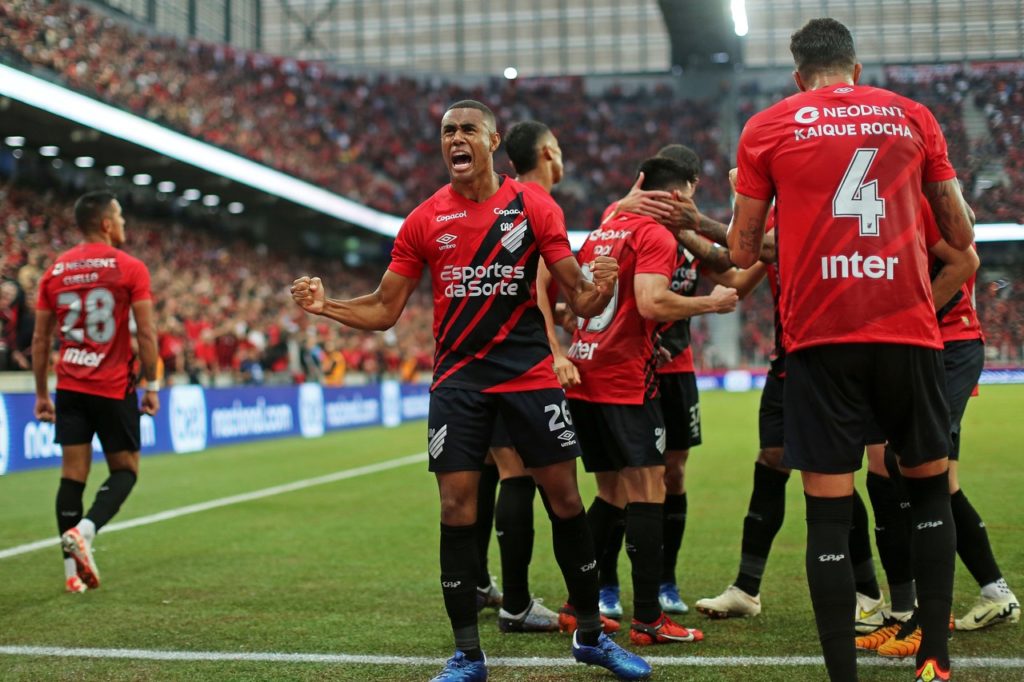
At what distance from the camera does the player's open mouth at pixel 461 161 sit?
4094mm

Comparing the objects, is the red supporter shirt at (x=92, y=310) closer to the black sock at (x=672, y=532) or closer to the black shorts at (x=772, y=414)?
the black sock at (x=672, y=532)

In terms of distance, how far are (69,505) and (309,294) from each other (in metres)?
2.96

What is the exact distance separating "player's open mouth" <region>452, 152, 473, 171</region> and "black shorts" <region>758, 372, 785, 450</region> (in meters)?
1.79

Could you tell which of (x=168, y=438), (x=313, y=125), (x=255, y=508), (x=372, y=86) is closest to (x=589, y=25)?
(x=372, y=86)

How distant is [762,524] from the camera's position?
5086mm

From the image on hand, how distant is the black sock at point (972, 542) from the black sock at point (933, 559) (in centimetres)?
128

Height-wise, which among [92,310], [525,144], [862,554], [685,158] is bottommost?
[862,554]

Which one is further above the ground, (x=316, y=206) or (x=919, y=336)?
(x=316, y=206)

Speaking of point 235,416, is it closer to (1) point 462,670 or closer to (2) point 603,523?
(2) point 603,523

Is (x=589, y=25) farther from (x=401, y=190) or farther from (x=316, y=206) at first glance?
(x=316, y=206)

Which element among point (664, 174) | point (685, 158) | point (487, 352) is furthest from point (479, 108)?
point (685, 158)

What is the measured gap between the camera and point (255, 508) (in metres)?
9.88

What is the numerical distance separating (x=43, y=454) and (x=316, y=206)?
24016 mm

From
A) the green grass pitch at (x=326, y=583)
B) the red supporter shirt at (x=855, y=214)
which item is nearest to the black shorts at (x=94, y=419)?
the green grass pitch at (x=326, y=583)
